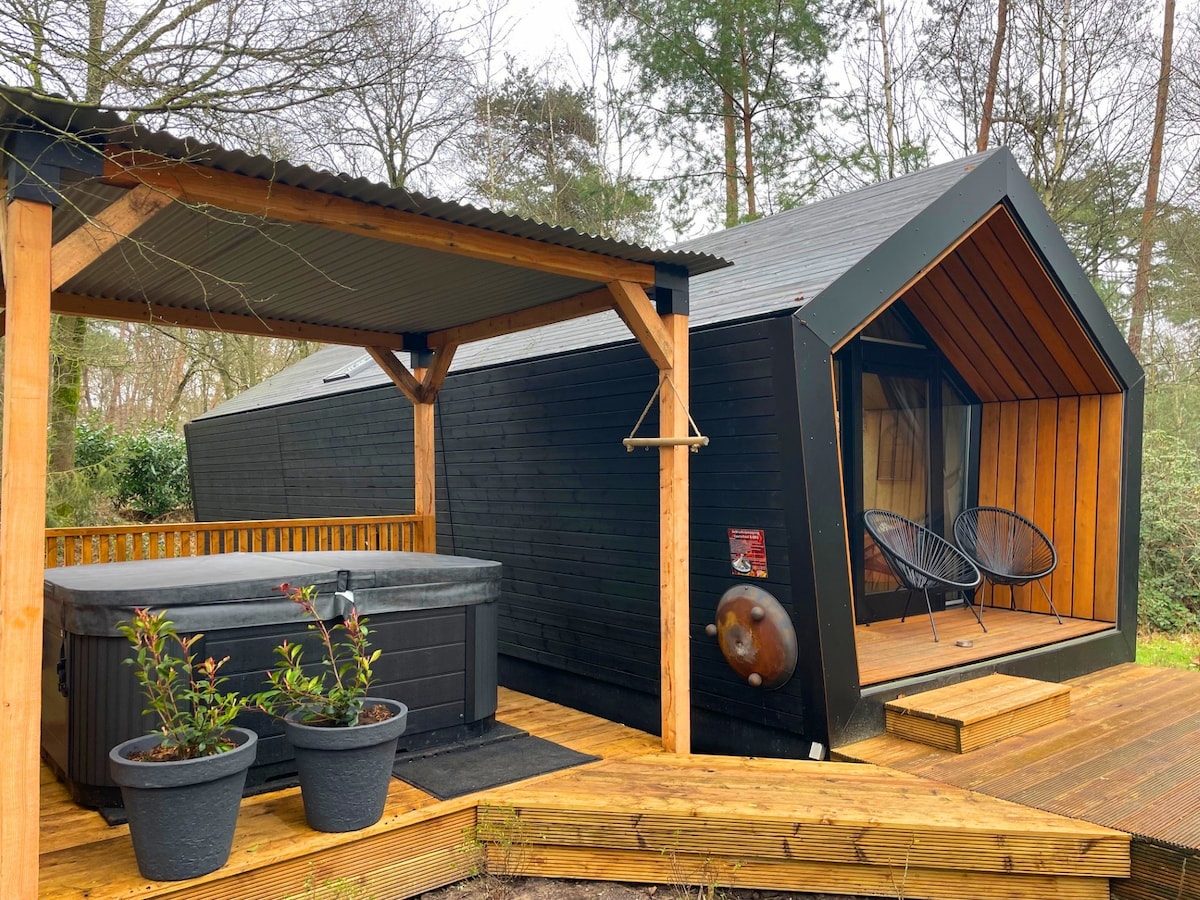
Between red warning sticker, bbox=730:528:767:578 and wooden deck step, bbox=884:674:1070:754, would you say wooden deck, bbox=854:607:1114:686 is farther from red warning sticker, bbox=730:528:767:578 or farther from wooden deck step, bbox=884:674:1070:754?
red warning sticker, bbox=730:528:767:578

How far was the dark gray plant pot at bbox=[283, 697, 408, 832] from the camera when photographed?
2.87 metres

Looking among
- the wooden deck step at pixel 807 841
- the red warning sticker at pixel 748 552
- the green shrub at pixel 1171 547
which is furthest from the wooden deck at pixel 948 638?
the green shrub at pixel 1171 547

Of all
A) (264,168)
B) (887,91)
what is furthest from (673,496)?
(887,91)

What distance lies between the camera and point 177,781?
248cm

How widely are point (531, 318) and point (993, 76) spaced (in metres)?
8.84

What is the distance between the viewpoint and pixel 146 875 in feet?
8.29

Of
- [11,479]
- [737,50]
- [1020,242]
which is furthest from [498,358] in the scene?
[737,50]

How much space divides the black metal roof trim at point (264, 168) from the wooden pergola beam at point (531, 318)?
44 cm

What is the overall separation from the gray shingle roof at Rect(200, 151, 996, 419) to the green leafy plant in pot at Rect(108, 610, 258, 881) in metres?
2.59

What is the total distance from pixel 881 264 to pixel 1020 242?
4.46 feet

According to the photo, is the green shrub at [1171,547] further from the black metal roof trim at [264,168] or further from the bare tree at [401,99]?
the bare tree at [401,99]

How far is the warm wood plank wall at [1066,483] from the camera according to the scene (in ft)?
17.9

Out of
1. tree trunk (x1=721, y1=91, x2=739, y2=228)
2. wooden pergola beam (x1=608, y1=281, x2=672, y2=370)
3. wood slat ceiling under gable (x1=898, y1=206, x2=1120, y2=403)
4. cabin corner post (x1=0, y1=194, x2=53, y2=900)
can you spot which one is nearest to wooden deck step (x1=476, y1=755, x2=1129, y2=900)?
cabin corner post (x1=0, y1=194, x2=53, y2=900)

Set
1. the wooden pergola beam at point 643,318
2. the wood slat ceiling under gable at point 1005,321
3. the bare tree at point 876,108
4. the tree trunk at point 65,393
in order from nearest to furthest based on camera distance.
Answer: the wooden pergola beam at point 643,318 < the wood slat ceiling under gable at point 1005,321 < the tree trunk at point 65,393 < the bare tree at point 876,108
